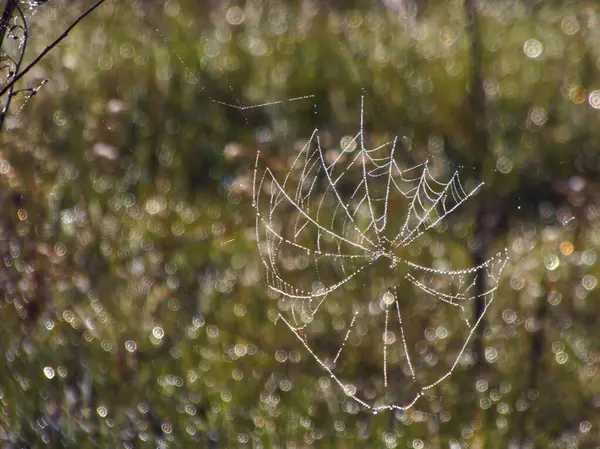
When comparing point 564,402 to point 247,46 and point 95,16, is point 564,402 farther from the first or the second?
point 95,16

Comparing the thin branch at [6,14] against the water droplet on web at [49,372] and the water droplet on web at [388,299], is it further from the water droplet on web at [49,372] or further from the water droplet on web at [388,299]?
the water droplet on web at [388,299]

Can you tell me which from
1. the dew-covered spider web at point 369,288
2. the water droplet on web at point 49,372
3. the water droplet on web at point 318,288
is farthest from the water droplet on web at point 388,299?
the water droplet on web at point 49,372

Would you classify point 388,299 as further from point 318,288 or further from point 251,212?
point 251,212

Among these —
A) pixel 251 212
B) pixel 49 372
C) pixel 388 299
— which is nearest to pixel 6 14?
pixel 49 372

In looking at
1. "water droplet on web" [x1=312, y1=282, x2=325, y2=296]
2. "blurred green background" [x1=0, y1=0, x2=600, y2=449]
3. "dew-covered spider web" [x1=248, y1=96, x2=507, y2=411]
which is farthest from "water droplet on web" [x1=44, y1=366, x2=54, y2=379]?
"water droplet on web" [x1=312, y1=282, x2=325, y2=296]

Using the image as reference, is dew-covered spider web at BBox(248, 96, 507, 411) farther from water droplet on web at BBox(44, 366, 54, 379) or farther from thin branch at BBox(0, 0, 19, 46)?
thin branch at BBox(0, 0, 19, 46)

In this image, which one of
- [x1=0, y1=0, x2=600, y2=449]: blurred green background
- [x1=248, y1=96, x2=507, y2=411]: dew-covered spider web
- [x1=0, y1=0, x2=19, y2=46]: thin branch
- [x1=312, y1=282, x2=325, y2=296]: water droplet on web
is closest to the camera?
[x1=0, y1=0, x2=19, y2=46]: thin branch

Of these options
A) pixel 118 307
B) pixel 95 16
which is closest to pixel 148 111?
pixel 95 16
